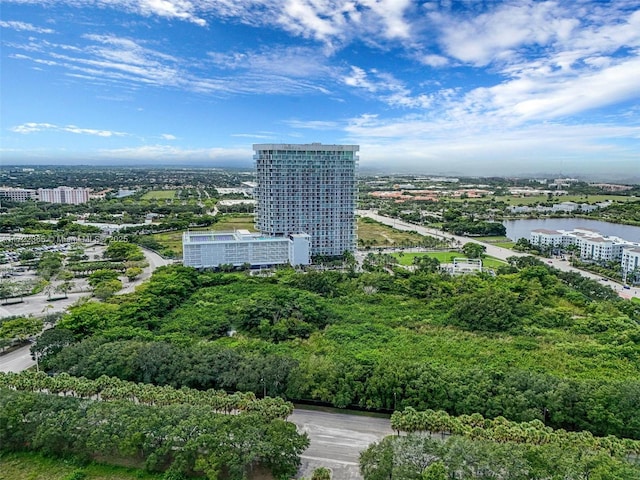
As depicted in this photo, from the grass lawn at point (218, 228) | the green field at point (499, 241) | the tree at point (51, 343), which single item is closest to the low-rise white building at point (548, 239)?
the green field at point (499, 241)

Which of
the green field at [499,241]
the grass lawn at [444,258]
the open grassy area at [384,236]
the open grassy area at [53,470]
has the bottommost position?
the open grassy area at [53,470]

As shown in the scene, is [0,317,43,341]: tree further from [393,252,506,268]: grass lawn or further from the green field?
the green field

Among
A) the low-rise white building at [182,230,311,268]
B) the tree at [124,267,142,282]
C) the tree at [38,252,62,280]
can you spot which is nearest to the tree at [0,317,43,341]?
the tree at [124,267,142,282]

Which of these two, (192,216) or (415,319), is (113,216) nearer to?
(192,216)

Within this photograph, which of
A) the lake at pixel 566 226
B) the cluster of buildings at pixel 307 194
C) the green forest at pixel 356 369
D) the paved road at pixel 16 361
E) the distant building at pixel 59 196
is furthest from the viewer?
the distant building at pixel 59 196

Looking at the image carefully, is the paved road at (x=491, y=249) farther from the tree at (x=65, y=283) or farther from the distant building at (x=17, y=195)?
the distant building at (x=17, y=195)

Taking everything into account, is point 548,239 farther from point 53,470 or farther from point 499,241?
point 53,470
